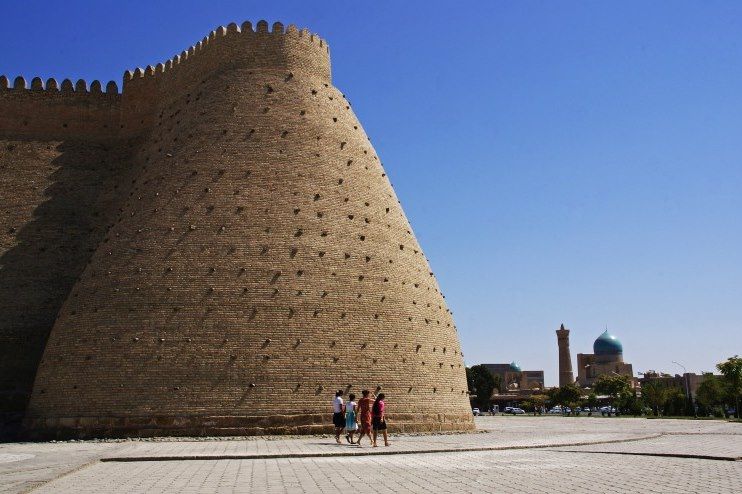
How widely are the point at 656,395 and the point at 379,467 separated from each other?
165ft

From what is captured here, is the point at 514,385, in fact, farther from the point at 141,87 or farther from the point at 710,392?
the point at 141,87

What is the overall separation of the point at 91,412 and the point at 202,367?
3.10 metres

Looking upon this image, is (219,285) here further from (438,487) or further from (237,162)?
(438,487)

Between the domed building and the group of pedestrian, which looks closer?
the group of pedestrian

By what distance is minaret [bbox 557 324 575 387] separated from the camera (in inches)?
3752

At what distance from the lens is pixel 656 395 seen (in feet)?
186

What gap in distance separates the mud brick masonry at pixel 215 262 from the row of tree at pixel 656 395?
101 ft

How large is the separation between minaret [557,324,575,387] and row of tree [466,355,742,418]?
583 inches

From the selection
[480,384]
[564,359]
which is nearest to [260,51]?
[480,384]

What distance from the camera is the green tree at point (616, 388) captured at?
208 ft

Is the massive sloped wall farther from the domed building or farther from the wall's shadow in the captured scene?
the domed building

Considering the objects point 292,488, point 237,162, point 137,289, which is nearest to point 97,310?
point 137,289

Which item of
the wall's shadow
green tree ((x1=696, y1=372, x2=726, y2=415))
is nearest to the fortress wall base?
the wall's shadow

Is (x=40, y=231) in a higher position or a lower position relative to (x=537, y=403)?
higher
